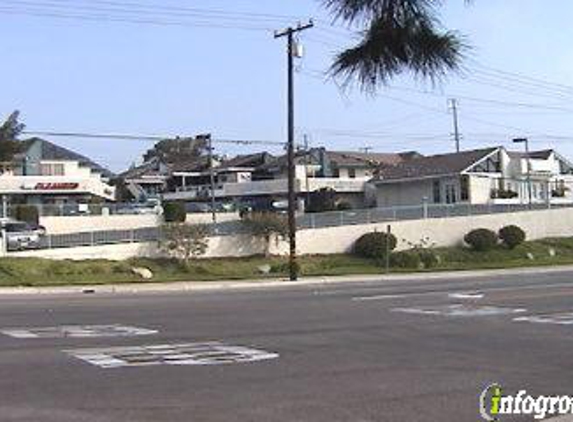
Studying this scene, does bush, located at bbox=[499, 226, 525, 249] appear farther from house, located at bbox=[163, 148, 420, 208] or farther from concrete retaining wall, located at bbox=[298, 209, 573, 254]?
house, located at bbox=[163, 148, 420, 208]

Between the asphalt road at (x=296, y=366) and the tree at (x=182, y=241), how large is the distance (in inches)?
857

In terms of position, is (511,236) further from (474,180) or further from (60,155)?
(60,155)

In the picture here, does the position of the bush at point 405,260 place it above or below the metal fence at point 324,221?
below

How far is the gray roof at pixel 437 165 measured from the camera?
83.0 meters

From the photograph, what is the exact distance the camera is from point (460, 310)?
72.8 feet

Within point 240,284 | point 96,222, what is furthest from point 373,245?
point 96,222

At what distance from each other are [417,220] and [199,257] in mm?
15069

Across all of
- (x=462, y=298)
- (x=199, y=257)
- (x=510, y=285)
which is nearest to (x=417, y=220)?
(x=199, y=257)

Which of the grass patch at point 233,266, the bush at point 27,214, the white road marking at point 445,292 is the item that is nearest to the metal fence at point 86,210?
the bush at point 27,214

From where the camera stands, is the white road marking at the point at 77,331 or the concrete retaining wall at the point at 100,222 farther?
the concrete retaining wall at the point at 100,222

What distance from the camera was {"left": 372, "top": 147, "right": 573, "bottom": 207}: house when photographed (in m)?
81.9

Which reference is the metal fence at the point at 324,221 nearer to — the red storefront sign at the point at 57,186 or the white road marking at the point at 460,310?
the white road marking at the point at 460,310

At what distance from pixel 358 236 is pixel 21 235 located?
17.1 m

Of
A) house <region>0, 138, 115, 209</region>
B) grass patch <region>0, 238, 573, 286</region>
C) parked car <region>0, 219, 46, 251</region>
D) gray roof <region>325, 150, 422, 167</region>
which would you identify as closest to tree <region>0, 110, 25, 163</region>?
house <region>0, 138, 115, 209</region>
